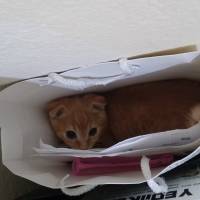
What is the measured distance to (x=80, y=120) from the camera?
1.36 meters

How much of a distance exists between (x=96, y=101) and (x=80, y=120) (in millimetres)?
115

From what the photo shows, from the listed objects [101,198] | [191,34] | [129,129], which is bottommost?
[101,198]

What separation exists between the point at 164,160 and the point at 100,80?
9.6 inches

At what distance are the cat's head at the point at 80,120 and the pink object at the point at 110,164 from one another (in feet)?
1.06

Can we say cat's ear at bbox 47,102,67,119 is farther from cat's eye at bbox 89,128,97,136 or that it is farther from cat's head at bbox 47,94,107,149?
cat's eye at bbox 89,128,97,136

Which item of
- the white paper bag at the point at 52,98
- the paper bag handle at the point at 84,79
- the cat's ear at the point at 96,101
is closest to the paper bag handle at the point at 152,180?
the white paper bag at the point at 52,98

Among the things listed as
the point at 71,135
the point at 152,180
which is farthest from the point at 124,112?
the point at 152,180

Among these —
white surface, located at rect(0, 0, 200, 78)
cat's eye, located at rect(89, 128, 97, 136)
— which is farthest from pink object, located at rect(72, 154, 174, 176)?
cat's eye, located at rect(89, 128, 97, 136)

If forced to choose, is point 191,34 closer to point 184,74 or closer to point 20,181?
point 184,74

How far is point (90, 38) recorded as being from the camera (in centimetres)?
66

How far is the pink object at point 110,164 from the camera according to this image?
0.95 meters

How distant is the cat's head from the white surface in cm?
50

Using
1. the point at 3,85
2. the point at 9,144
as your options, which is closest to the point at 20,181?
the point at 9,144

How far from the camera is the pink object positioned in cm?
95
